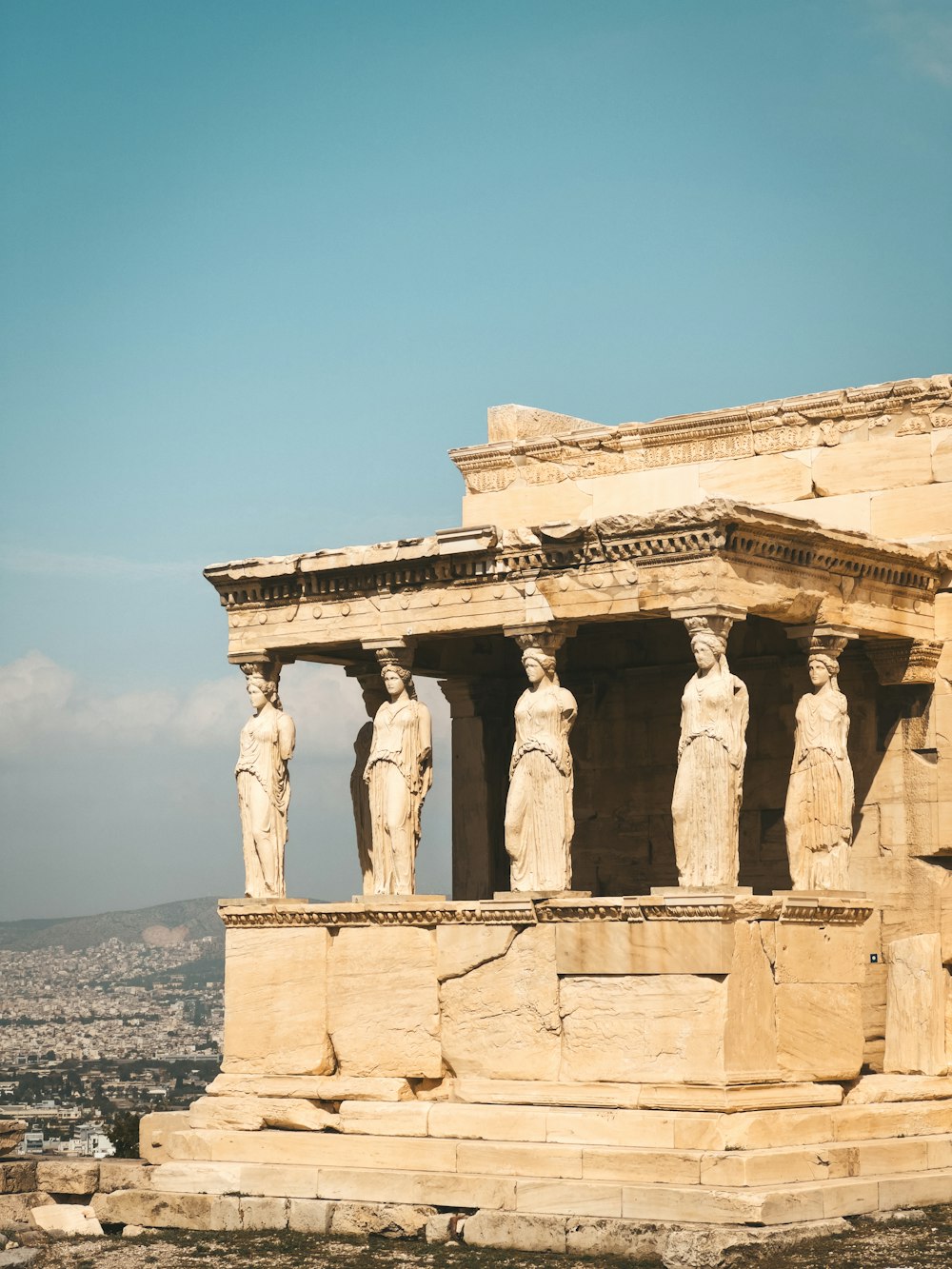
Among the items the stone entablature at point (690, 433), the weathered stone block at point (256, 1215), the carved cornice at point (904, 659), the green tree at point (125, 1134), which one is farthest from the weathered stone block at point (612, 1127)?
the green tree at point (125, 1134)

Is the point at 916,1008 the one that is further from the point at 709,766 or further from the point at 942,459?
the point at 942,459

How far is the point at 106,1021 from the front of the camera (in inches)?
1558

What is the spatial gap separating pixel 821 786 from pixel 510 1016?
2.58m

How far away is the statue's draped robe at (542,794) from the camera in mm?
16812

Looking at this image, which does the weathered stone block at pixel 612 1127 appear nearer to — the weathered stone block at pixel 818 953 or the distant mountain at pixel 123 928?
the weathered stone block at pixel 818 953

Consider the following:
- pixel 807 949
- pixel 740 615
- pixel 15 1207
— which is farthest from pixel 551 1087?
pixel 15 1207

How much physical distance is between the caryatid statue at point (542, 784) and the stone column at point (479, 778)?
2.97 m

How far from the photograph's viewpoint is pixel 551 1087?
16406 mm

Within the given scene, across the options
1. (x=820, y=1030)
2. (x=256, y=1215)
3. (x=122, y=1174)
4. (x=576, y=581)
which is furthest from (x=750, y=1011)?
(x=122, y=1174)

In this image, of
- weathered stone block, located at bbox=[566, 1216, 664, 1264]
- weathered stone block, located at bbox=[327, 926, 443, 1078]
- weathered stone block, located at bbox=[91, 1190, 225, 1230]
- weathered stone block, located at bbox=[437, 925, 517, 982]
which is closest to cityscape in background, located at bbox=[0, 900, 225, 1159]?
weathered stone block, located at bbox=[91, 1190, 225, 1230]

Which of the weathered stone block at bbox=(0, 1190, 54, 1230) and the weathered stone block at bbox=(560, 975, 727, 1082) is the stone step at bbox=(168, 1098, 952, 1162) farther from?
the weathered stone block at bbox=(0, 1190, 54, 1230)

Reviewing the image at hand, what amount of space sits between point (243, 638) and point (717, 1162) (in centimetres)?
548

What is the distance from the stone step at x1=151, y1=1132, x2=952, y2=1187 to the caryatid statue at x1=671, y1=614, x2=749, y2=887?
176 centimetres

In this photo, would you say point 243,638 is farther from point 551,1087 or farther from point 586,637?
point 551,1087
